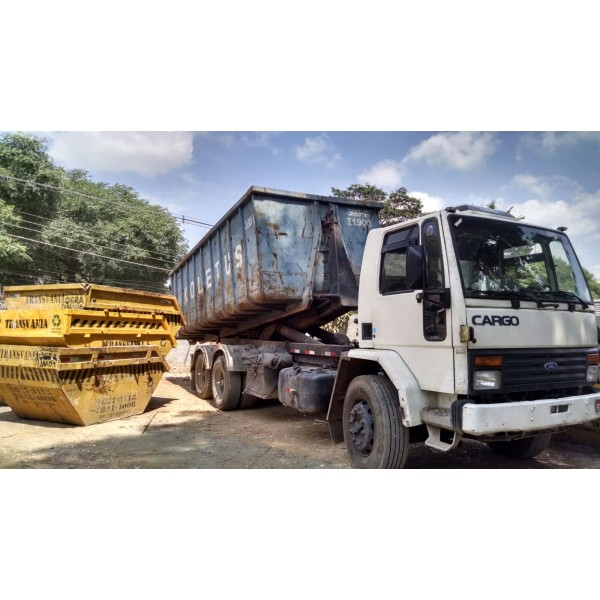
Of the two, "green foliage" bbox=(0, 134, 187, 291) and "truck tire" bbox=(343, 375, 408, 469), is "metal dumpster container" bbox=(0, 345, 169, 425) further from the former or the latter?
"green foliage" bbox=(0, 134, 187, 291)

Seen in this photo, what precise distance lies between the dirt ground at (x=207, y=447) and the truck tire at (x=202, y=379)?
1280mm

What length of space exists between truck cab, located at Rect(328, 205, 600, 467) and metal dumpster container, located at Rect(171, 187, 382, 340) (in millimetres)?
1578

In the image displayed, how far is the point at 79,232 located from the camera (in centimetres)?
1509

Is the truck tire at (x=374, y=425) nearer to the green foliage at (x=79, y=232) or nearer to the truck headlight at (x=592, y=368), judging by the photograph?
the truck headlight at (x=592, y=368)

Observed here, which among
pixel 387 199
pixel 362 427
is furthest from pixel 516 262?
pixel 387 199

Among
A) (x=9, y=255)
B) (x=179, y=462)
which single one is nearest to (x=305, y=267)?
(x=179, y=462)

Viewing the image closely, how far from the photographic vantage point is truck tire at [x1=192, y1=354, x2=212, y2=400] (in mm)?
8211

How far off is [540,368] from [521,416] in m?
0.51

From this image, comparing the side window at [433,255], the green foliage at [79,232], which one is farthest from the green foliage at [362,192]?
the green foliage at [79,232]

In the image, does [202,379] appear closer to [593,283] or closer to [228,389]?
[228,389]

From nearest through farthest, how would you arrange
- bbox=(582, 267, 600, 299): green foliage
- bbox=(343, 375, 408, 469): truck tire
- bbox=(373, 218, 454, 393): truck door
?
bbox=(373, 218, 454, 393): truck door → bbox=(343, 375, 408, 469): truck tire → bbox=(582, 267, 600, 299): green foliage

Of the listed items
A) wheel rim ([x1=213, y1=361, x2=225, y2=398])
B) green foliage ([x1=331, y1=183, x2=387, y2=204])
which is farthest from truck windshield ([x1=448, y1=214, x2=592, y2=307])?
wheel rim ([x1=213, y1=361, x2=225, y2=398])

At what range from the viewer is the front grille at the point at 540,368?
3.29 meters

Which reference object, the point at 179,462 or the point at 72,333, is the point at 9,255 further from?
the point at 179,462
